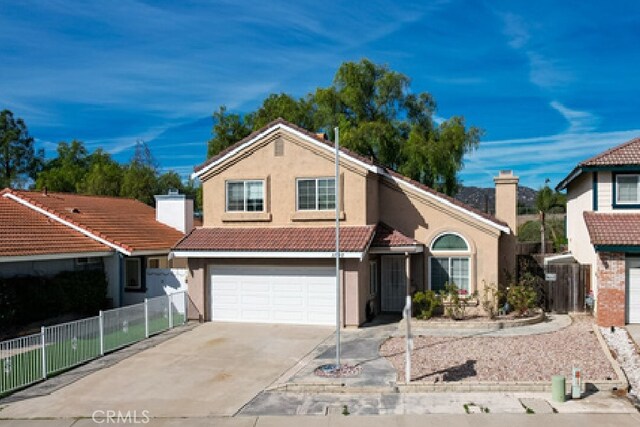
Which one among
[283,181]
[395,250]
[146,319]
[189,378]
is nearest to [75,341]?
[146,319]

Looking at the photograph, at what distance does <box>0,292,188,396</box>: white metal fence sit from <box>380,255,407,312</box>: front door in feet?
25.4

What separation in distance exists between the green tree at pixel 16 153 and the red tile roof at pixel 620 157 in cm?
6096

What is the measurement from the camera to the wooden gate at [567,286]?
66.7ft

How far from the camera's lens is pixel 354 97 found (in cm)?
3656

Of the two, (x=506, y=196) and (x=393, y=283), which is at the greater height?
(x=506, y=196)

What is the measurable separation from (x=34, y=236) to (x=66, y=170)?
41.8 meters

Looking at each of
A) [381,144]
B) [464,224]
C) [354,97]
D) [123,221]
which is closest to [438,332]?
[464,224]

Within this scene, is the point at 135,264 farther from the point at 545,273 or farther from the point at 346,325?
the point at 545,273

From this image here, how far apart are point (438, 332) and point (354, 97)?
22.0 meters

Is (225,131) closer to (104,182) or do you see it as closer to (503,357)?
(104,182)

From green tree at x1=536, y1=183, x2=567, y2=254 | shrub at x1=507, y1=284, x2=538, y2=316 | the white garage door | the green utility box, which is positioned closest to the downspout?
the white garage door

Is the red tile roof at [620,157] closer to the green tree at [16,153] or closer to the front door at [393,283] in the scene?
the front door at [393,283]

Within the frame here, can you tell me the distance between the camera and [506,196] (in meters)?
21.5

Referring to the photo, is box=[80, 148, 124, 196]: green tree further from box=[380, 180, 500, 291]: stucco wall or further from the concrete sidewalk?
the concrete sidewalk
